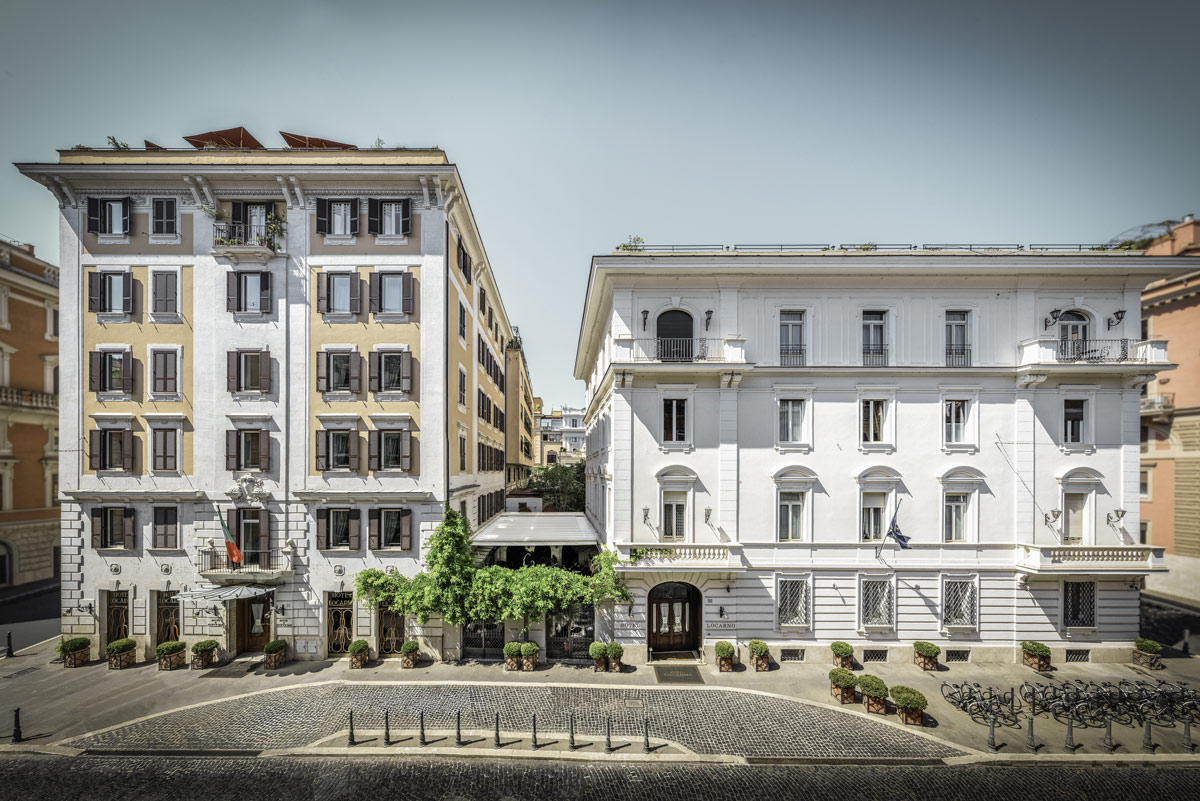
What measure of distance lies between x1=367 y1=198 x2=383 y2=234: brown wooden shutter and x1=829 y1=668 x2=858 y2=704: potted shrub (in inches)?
1033

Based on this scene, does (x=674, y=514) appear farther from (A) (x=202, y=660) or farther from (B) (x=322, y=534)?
(A) (x=202, y=660)

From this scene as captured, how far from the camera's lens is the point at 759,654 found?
68.1ft

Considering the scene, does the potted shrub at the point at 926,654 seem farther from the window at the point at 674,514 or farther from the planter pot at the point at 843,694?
the window at the point at 674,514

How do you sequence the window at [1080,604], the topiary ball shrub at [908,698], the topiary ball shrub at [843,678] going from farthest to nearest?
the window at [1080,604] → the topiary ball shrub at [843,678] → the topiary ball shrub at [908,698]

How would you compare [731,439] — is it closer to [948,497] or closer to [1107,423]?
[948,497]

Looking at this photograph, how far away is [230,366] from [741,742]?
2529 cm

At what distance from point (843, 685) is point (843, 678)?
0.23m

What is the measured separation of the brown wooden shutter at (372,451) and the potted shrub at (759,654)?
706 inches

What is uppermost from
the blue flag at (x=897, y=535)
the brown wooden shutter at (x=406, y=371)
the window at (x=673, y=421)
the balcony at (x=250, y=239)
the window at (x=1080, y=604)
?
the balcony at (x=250, y=239)

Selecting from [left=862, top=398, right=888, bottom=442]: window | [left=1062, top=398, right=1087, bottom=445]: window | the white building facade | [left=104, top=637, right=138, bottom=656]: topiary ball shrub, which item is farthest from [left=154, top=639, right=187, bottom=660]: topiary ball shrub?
[left=1062, top=398, right=1087, bottom=445]: window

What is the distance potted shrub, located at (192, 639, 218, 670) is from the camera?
827 inches

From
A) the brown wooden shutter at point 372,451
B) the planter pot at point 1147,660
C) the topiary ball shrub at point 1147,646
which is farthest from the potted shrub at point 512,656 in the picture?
the planter pot at point 1147,660

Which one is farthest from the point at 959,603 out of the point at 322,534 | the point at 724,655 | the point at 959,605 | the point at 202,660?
the point at 202,660

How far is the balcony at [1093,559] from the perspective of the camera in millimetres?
20734
